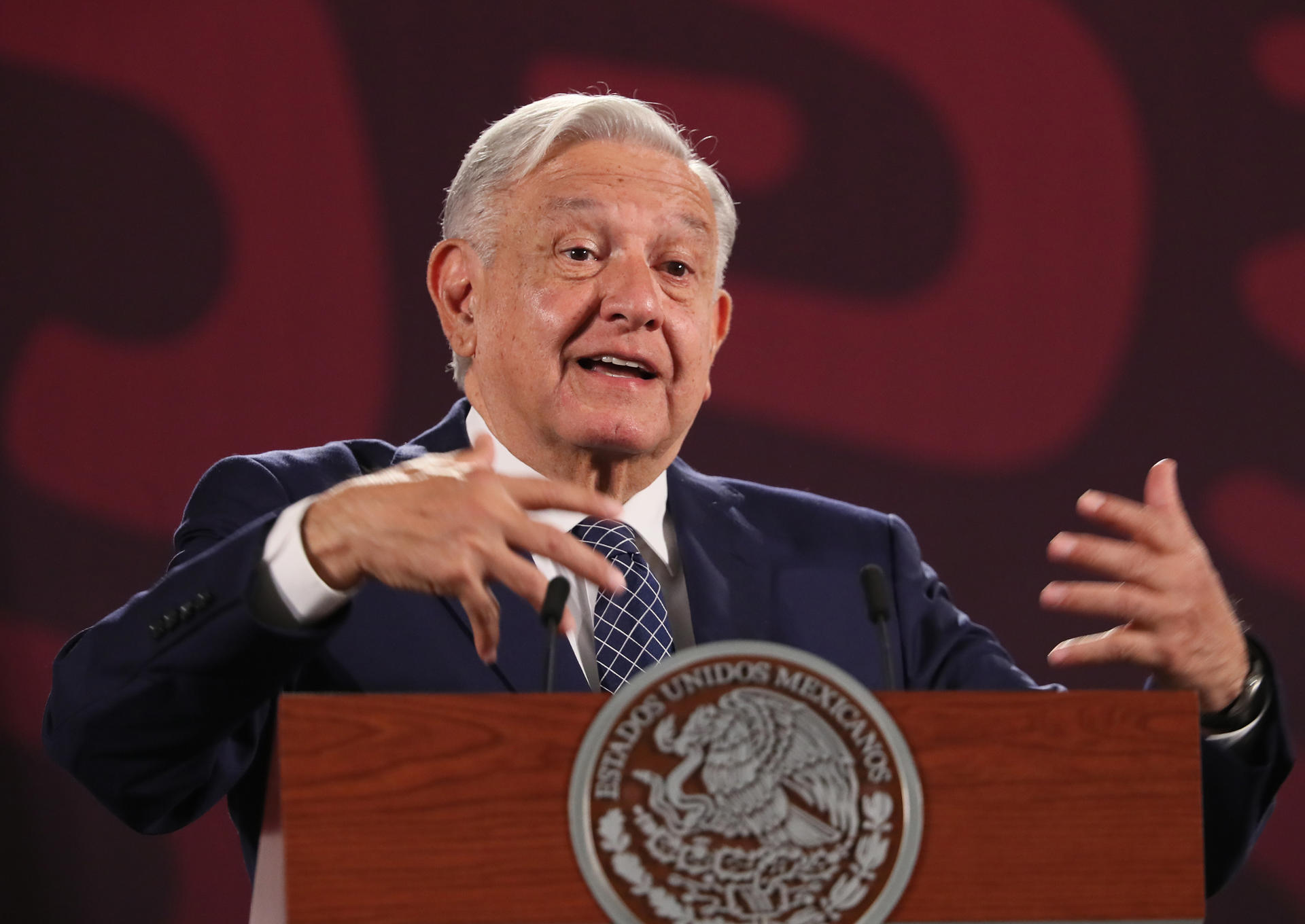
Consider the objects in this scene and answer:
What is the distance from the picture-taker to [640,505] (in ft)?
6.38

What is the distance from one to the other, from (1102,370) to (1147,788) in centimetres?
187

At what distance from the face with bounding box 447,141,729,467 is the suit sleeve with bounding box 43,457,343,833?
589mm

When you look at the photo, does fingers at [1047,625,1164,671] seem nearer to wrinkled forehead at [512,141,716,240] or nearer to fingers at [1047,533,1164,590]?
fingers at [1047,533,1164,590]

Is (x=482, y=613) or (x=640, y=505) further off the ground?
(x=482, y=613)

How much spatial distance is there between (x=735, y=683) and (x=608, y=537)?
770 mm

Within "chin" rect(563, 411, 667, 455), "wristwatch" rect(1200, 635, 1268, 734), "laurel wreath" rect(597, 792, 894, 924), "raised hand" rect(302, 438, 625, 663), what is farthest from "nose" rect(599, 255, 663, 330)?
"laurel wreath" rect(597, 792, 894, 924)

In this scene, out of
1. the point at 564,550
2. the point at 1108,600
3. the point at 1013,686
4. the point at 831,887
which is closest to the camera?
the point at 831,887

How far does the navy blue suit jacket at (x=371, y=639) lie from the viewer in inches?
52.5

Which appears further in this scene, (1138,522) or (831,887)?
(1138,522)

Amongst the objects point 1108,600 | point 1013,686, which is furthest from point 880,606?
point 1013,686

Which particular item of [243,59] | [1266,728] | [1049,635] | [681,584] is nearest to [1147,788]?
[1266,728]

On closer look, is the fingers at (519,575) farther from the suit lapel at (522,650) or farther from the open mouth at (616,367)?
the open mouth at (616,367)

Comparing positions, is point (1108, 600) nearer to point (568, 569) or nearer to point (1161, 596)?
point (1161, 596)

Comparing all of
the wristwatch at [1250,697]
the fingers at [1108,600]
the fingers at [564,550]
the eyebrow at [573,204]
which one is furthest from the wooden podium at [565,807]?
the eyebrow at [573,204]
